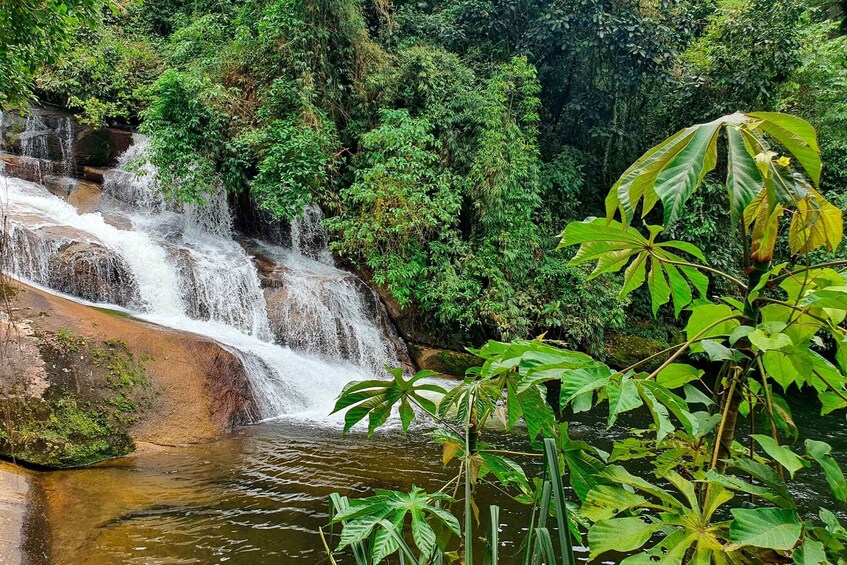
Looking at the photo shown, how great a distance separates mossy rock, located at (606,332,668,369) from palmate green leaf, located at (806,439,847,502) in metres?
9.55

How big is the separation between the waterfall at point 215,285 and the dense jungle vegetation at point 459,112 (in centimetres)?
92

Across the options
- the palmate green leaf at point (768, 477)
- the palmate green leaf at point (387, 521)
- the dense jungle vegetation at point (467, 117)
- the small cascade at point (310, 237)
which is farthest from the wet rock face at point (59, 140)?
the palmate green leaf at point (768, 477)

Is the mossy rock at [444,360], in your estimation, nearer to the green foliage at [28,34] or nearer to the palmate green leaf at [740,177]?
the green foliage at [28,34]

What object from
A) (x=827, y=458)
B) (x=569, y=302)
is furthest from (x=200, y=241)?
(x=827, y=458)

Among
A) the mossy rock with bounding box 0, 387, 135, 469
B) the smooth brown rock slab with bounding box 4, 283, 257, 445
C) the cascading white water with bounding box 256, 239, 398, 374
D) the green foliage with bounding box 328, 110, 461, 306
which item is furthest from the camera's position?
the green foliage with bounding box 328, 110, 461, 306

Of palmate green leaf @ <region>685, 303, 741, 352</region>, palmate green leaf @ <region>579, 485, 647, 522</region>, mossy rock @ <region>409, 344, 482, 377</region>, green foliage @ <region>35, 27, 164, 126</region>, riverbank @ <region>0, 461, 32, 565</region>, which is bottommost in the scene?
mossy rock @ <region>409, 344, 482, 377</region>

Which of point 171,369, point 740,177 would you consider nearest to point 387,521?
point 740,177

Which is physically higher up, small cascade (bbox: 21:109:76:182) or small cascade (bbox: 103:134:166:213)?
small cascade (bbox: 21:109:76:182)

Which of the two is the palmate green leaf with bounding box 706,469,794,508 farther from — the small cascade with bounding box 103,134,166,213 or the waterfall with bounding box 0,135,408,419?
the small cascade with bounding box 103,134,166,213

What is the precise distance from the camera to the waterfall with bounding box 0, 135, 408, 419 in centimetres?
734

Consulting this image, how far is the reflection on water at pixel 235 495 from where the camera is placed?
11.3 feet

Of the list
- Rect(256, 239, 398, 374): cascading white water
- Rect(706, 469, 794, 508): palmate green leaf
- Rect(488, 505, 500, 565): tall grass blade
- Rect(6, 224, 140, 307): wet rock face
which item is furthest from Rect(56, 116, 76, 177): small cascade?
Rect(706, 469, 794, 508): palmate green leaf

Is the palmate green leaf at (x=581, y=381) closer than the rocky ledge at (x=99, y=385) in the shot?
Yes

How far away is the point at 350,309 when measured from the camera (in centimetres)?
905
